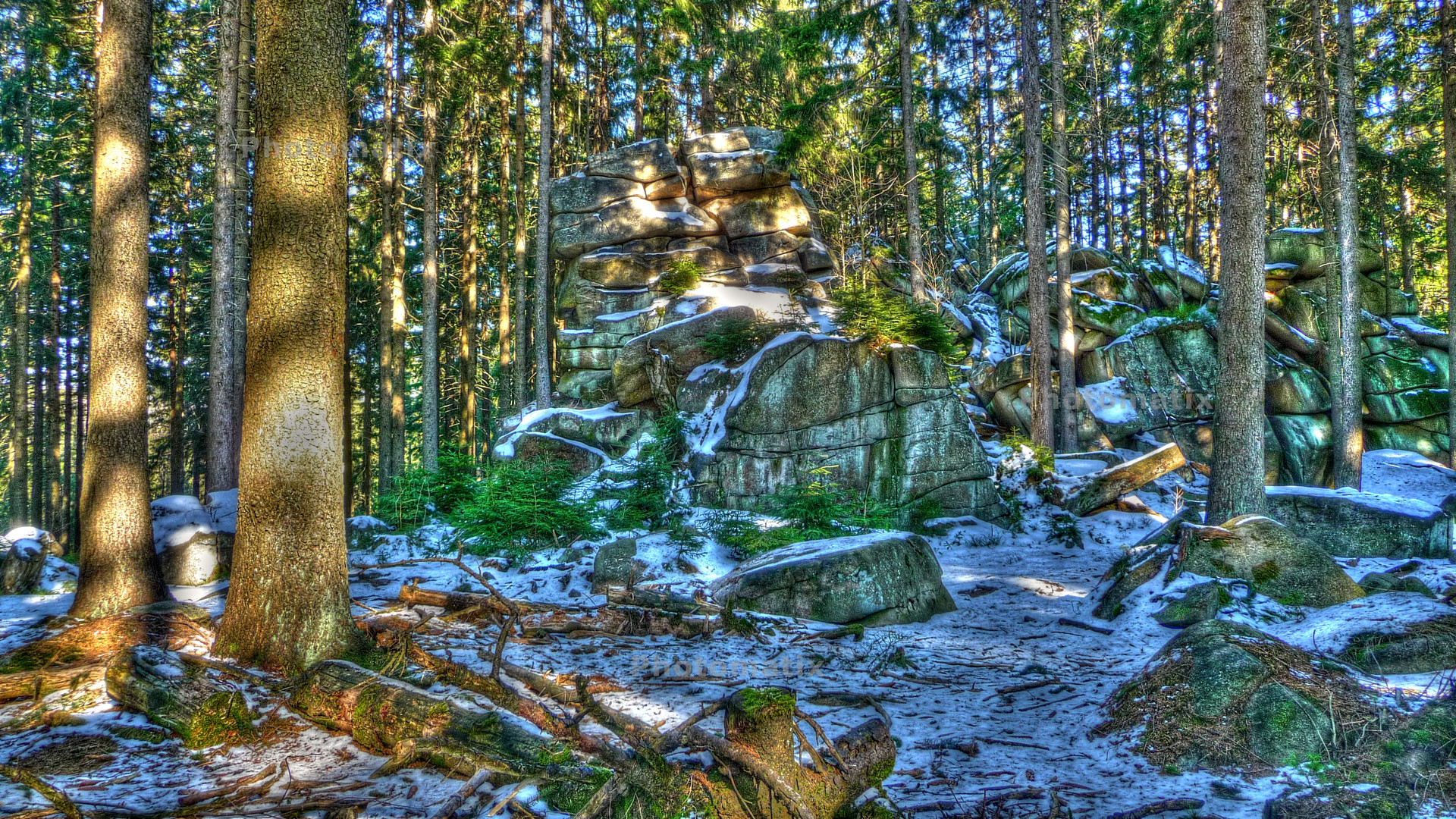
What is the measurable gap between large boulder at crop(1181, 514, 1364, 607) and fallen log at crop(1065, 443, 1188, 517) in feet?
18.3

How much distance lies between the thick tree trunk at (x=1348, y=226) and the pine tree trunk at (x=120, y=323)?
1943 cm

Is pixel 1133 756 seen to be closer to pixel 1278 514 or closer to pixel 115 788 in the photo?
pixel 115 788

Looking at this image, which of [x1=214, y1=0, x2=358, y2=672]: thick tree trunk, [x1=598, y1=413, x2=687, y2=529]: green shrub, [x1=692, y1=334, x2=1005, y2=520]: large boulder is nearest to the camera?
[x1=214, y1=0, x2=358, y2=672]: thick tree trunk

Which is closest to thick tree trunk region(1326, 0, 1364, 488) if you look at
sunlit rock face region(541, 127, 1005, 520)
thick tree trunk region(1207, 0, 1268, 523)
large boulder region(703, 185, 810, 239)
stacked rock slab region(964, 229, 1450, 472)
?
stacked rock slab region(964, 229, 1450, 472)

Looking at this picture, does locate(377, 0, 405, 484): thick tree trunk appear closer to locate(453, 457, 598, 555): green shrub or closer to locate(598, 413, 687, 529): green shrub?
locate(453, 457, 598, 555): green shrub

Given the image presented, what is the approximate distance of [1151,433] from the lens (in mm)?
17875

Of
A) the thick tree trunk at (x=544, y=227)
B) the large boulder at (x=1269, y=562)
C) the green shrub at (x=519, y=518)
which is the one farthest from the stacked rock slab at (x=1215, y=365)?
the green shrub at (x=519, y=518)

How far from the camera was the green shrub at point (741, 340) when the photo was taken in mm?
13898

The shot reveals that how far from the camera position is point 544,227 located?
16984 mm

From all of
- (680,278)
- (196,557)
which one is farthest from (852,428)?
(196,557)

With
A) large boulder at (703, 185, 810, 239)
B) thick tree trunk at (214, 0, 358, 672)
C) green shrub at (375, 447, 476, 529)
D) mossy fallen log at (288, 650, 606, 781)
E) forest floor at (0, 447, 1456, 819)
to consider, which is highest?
large boulder at (703, 185, 810, 239)

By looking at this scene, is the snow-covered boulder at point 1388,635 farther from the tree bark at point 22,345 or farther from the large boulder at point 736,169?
the tree bark at point 22,345

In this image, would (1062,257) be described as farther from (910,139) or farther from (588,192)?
(588,192)

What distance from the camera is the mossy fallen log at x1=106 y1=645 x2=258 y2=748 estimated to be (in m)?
3.44
